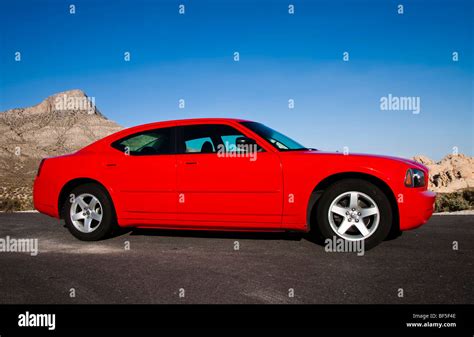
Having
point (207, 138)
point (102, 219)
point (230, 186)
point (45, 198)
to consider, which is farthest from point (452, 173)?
point (45, 198)

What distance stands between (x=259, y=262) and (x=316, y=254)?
0.73m

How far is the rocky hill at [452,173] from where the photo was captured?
6531cm

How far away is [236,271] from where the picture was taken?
3.87 meters

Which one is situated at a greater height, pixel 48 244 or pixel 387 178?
pixel 387 178

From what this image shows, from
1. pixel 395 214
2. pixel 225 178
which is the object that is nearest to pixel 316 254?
pixel 395 214

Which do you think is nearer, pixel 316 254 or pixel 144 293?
pixel 144 293

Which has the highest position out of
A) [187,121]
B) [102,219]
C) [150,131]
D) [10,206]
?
[187,121]

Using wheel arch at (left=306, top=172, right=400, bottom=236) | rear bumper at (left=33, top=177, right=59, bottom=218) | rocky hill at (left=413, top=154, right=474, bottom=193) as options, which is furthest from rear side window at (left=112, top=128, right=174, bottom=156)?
rocky hill at (left=413, top=154, right=474, bottom=193)

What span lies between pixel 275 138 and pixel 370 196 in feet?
4.70

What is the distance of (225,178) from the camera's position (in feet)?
16.5

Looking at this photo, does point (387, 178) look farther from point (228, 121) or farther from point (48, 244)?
point (48, 244)

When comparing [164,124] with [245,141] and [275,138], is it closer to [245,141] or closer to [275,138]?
[245,141]

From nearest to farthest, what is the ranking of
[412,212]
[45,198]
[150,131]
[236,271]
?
[236,271]
[412,212]
[150,131]
[45,198]

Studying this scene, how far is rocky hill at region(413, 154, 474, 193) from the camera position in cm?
6531
